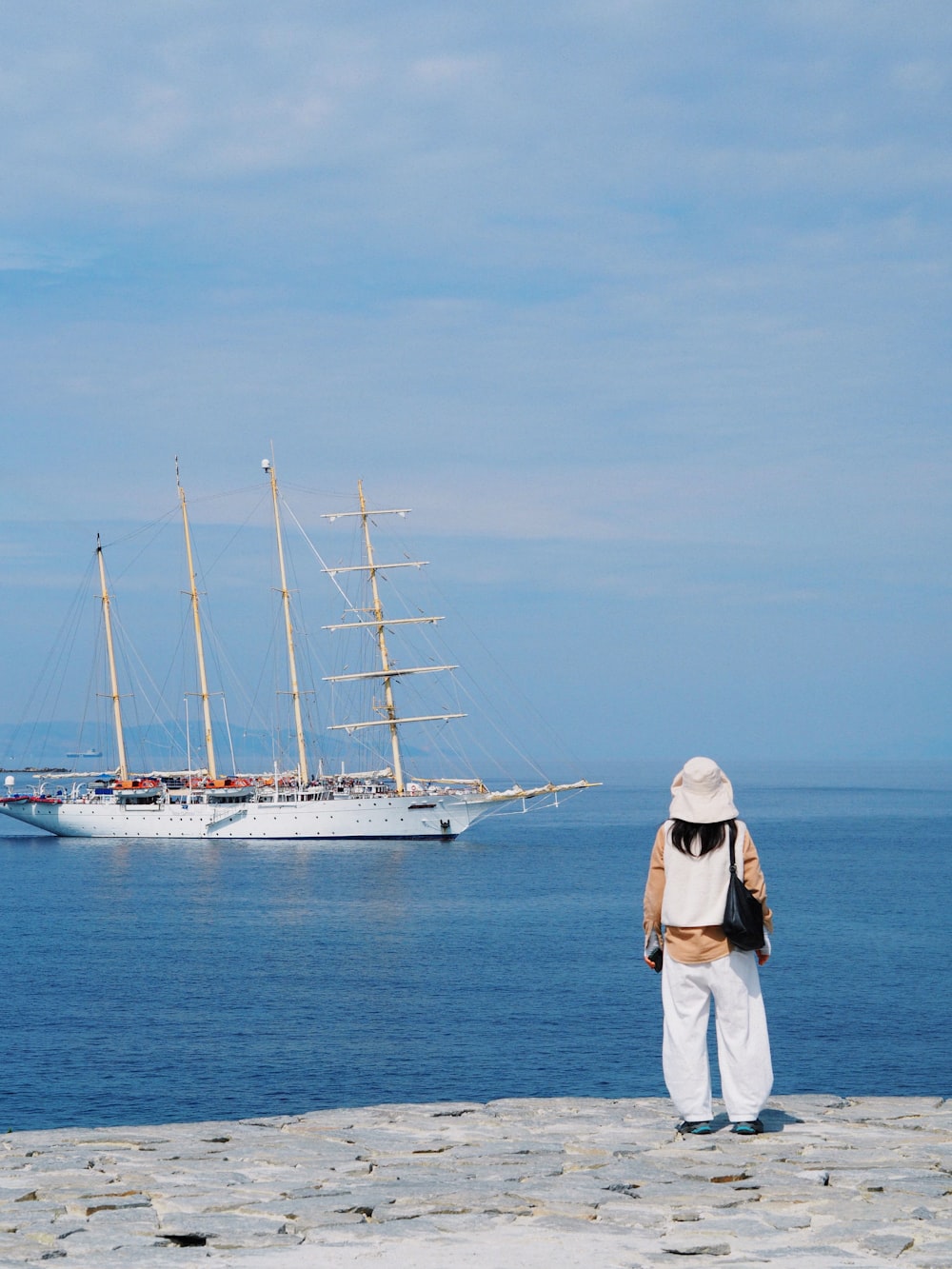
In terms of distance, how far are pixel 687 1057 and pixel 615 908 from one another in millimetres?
49583

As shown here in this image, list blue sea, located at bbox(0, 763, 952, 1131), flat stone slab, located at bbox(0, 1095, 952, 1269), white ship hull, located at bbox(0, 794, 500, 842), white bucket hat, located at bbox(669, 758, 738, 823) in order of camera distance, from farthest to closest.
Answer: white ship hull, located at bbox(0, 794, 500, 842), blue sea, located at bbox(0, 763, 952, 1131), white bucket hat, located at bbox(669, 758, 738, 823), flat stone slab, located at bbox(0, 1095, 952, 1269)

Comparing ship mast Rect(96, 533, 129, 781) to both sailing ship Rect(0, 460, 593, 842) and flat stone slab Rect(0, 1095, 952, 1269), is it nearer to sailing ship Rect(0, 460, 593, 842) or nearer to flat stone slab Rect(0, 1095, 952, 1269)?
sailing ship Rect(0, 460, 593, 842)

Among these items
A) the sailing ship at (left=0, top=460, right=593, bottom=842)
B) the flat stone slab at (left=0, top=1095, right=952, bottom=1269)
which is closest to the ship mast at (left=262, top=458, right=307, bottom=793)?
the sailing ship at (left=0, top=460, right=593, bottom=842)

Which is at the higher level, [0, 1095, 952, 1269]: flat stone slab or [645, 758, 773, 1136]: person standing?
[645, 758, 773, 1136]: person standing

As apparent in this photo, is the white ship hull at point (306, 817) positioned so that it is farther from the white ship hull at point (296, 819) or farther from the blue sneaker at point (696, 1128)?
the blue sneaker at point (696, 1128)

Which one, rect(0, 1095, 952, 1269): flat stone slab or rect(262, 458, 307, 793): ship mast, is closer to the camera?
rect(0, 1095, 952, 1269): flat stone slab

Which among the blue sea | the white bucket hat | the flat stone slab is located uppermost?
the white bucket hat

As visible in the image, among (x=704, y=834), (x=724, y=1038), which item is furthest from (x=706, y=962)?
(x=704, y=834)

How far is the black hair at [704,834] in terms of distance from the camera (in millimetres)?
8641

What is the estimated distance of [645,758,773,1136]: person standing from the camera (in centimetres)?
860

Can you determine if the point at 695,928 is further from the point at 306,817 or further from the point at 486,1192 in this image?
the point at 306,817

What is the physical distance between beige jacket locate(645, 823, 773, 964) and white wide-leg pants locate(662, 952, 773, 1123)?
2.4 inches

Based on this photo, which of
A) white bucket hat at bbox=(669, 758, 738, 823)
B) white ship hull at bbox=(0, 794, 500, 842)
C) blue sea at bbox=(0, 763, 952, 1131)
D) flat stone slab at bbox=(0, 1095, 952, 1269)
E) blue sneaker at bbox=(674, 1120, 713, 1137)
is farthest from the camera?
white ship hull at bbox=(0, 794, 500, 842)

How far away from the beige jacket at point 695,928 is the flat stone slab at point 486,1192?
1130 millimetres
